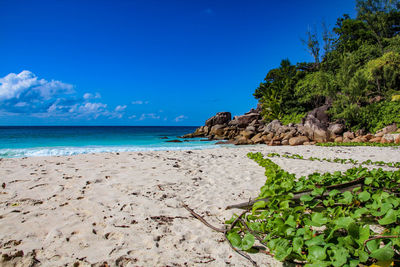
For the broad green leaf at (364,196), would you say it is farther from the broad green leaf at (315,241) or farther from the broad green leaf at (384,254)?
the broad green leaf at (384,254)

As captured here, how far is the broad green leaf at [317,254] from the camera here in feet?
4.18

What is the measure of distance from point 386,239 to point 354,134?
54.5 ft

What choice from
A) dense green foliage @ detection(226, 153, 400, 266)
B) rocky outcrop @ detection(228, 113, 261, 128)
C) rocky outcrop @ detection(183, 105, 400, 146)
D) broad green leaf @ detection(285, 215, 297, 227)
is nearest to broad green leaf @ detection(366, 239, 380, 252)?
dense green foliage @ detection(226, 153, 400, 266)

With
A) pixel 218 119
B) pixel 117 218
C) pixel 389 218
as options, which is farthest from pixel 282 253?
pixel 218 119

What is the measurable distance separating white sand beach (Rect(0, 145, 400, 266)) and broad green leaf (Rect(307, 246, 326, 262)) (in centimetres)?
34

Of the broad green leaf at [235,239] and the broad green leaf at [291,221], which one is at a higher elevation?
the broad green leaf at [291,221]

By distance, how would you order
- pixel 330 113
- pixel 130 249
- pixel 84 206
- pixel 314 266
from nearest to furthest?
pixel 314 266
pixel 130 249
pixel 84 206
pixel 330 113

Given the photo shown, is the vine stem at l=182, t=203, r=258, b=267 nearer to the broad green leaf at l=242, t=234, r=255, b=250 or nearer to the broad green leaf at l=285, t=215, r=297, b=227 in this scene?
the broad green leaf at l=242, t=234, r=255, b=250

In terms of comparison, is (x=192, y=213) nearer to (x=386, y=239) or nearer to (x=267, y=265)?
(x=267, y=265)

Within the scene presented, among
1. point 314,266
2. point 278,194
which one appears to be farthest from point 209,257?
point 278,194

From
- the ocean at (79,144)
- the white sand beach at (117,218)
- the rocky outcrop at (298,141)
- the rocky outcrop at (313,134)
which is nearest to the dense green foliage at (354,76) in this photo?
the rocky outcrop at (313,134)

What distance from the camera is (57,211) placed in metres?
2.64

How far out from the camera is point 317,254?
129cm

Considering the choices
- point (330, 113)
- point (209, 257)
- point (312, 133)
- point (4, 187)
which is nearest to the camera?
→ point (209, 257)
